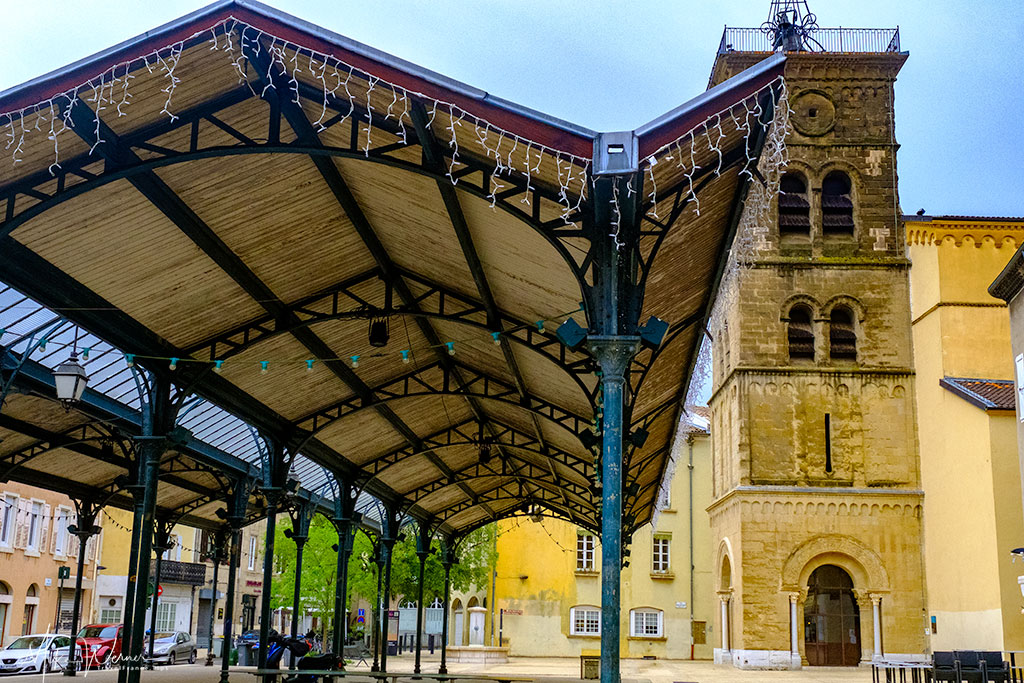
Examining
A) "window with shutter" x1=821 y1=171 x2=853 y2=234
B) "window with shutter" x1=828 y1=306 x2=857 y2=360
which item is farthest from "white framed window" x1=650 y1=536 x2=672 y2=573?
"window with shutter" x1=821 y1=171 x2=853 y2=234

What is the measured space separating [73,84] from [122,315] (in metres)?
5.42

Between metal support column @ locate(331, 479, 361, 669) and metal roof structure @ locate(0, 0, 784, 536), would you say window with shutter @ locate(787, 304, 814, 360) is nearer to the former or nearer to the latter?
metal roof structure @ locate(0, 0, 784, 536)

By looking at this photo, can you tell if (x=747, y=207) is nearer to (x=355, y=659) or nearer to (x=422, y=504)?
(x=422, y=504)

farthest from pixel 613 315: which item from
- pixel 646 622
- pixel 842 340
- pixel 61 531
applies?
pixel 646 622

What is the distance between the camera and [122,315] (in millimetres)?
13719

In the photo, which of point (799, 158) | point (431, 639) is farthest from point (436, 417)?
point (431, 639)

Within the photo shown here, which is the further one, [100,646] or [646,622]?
[646,622]

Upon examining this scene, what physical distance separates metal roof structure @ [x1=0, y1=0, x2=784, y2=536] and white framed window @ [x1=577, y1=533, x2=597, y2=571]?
29129 millimetres

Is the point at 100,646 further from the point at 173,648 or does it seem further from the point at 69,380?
the point at 69,380

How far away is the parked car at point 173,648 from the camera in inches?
1289

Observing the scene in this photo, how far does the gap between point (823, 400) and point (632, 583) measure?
1543cm

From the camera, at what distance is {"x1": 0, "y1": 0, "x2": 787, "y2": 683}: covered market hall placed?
853 cm

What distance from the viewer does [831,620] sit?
35438 millimetres

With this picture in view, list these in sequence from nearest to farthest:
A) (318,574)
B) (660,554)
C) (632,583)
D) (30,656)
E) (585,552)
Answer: (30,656) < (318,574) < (632,583) < (660,554) < (585,552)
